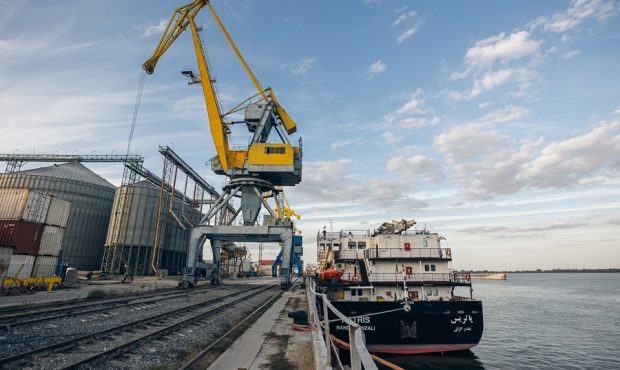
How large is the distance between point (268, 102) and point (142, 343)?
34.2m

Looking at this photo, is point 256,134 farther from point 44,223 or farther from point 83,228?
point 83,228

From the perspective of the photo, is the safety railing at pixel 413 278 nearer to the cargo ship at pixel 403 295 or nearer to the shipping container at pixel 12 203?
the cargo ship at pixel 403 295

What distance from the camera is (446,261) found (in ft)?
65.6

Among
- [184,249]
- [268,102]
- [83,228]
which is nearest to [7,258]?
[268,102]

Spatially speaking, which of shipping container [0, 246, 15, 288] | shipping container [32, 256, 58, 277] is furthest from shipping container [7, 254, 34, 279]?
shipping container [0, 246, 15, 288]

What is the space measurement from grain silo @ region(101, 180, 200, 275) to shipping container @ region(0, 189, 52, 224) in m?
27.2

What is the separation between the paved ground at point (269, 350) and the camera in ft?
27.1

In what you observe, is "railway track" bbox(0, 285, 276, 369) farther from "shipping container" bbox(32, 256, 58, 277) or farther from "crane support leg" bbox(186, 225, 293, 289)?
"crane support leg" bbox(186, 225, 293, 289)

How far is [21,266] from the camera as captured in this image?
84.4ft

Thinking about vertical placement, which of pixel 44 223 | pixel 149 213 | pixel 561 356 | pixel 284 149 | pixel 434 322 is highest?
pixel 284 149

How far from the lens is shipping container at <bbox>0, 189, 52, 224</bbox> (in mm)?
26266

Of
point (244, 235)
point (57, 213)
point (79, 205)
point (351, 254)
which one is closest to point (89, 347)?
point (351, 254)

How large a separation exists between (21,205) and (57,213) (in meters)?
3.69

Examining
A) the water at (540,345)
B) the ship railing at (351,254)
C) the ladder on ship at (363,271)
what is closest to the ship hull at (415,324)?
the water at (540,345)
